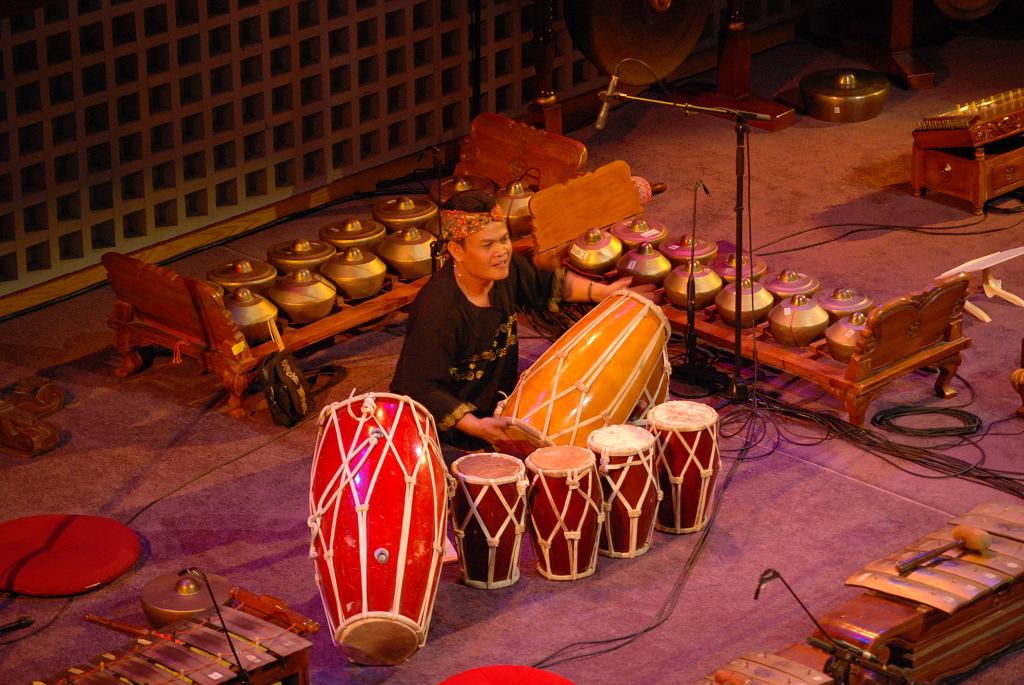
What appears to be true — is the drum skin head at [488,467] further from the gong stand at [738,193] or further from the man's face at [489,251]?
the gong stand at [738,193]

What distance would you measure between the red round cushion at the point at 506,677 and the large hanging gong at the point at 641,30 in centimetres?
269

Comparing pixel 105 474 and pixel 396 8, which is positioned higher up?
pixel 396 8

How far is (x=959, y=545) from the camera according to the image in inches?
178

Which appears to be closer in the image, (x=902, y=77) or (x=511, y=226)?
(x=511, y=226)

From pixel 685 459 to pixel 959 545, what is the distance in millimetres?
850

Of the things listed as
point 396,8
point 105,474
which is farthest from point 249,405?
point 396,8

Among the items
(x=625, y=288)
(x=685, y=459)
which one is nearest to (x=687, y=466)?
(x=685, y=459)

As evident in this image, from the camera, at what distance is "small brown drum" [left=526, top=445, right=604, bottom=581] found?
4684 mm

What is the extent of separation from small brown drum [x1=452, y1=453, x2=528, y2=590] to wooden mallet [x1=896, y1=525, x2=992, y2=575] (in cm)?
107

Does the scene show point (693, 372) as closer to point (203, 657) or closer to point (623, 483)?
point (623, 483)

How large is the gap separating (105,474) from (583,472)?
1785 mm

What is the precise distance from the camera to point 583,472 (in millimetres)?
4676

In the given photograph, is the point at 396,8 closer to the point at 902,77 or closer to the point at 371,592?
the point at 902,77

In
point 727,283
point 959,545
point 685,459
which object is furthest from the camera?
point 727,283
